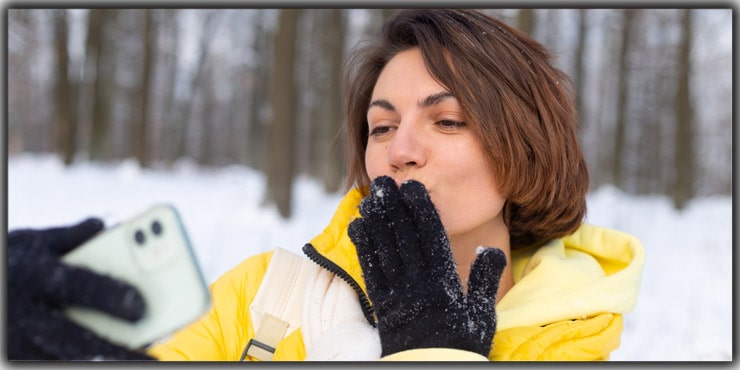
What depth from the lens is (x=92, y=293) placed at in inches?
33.2

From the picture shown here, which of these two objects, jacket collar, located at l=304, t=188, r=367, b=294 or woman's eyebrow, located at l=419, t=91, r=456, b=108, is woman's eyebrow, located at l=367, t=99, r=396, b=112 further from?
jacket collar, located at l=304, t=188, r=367, b=294

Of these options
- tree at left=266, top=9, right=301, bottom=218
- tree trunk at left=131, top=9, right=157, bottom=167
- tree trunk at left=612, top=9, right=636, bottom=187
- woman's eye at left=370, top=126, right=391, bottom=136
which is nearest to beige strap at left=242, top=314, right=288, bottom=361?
woman's eye at left=370, top=126, right=391, bottom=136

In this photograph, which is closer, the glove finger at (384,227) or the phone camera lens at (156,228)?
the phone camera lens at (156,228)

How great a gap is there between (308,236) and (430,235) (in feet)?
3.92

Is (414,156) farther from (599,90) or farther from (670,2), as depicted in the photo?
(599,90)

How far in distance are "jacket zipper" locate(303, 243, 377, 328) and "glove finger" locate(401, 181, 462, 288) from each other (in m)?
0.22

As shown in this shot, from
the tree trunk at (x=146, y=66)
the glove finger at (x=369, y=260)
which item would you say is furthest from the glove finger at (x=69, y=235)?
the tree trunk at (x=146, y=66)

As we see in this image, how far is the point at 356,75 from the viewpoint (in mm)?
1713

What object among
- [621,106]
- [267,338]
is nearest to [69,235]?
[267,338]

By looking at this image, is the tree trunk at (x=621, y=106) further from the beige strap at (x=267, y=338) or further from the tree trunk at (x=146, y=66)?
the beige strap at (x=267, y=338)

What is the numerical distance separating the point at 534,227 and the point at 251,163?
13.2m

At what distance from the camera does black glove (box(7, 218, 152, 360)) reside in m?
0.84

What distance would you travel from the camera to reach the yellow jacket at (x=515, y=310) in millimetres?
1285

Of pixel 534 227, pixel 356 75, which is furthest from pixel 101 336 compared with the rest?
pixel 534 227
